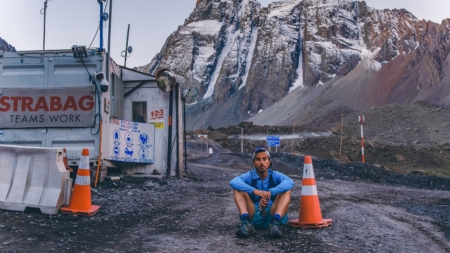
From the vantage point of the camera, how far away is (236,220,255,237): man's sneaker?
5789 millimetres

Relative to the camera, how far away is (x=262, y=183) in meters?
6.31

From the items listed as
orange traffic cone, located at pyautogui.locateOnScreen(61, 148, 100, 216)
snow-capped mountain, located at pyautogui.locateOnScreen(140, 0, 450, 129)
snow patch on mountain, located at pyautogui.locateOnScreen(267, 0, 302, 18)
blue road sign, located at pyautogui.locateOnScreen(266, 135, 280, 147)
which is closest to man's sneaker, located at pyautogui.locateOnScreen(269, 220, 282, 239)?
orange traffic cone, located at pyautogui.locateOnScreen(61, 148, 100, 216)

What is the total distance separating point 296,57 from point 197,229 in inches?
5155

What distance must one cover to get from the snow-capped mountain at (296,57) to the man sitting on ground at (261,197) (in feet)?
234

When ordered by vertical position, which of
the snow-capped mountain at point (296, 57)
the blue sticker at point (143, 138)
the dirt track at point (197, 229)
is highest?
the snow-capped mountain at point (296, 57)

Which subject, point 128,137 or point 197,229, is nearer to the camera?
point 197,229

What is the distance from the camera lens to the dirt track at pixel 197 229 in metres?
5.45

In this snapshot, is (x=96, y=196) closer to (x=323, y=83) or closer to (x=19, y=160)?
(x=19, y=160)

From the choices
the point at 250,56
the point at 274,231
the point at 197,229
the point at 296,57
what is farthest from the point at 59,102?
the point at 250,56

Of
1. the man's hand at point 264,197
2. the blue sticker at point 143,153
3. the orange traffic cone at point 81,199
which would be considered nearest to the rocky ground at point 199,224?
the orange traffic cone at point 81,199

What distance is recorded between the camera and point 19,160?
7.48 metres

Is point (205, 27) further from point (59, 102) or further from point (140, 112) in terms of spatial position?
point (59, 102)

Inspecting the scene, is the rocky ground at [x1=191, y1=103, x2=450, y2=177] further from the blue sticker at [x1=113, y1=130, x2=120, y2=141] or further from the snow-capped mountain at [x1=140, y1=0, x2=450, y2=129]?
the blue sticker at [x1=113, y1=130, x2=120, y2=141]

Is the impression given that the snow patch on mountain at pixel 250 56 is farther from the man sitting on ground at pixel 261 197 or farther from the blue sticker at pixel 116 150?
the man sitting on ground at pixel 261 197
